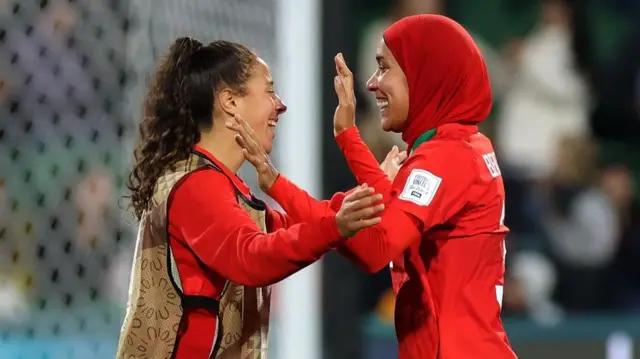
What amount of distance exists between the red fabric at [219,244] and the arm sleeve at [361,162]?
234mm

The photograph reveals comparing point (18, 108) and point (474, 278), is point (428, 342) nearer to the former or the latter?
point (474, 278)

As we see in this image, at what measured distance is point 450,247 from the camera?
→ 252 centimetres

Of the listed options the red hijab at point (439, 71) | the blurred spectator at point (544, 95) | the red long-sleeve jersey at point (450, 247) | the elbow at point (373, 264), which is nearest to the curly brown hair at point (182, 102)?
the red long-sleeve jersey at point (450, 247)

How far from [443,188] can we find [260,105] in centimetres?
41

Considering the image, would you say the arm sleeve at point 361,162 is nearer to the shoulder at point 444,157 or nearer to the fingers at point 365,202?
the shoulder at point 444,157

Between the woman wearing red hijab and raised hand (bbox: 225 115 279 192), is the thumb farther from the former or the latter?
raised hand (bbox: 225 115 279 192)

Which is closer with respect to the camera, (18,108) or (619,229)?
(18,108)

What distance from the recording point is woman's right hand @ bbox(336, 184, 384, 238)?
212 centimetres

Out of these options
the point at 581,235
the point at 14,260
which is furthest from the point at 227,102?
the point at 581,235

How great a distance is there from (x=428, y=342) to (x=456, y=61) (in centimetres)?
56

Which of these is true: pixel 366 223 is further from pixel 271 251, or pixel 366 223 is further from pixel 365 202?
pixel 271 251

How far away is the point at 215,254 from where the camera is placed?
91.9 inches

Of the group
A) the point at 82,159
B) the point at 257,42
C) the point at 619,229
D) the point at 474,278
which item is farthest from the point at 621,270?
the point at 474,278

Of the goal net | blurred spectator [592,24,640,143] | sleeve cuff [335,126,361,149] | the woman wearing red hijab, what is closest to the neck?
the woman wearing red hijab
